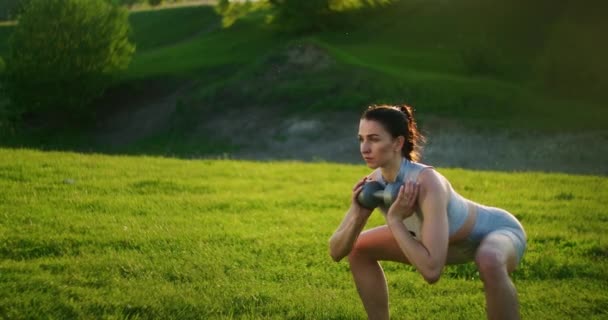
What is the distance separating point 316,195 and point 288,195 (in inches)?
21.2

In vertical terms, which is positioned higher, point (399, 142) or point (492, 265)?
point (399, 142)

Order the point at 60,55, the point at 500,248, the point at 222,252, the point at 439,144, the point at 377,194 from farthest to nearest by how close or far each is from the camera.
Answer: the point at 60,55 < the point at 439,144 < the point at 222,252 < the point at 377,194 < the point at 500,248

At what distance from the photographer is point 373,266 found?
541 centimetres

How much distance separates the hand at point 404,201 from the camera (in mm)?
4609

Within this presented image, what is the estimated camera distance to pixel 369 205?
4848mm

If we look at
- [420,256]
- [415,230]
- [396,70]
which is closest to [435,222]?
[420,256]

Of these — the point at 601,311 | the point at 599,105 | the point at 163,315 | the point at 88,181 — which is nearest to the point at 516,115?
the point at 599,105

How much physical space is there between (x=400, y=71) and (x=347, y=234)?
112 feet

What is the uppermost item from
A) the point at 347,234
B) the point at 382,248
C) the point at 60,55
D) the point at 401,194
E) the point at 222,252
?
the point at 401,194

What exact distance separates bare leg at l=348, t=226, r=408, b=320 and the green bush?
4100 centimetres

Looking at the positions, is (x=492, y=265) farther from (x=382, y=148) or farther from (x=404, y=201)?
(x=382, y=148)

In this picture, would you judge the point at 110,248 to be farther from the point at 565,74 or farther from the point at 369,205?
the point at 565,74

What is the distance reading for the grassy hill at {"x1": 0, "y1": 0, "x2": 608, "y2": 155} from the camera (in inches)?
1283

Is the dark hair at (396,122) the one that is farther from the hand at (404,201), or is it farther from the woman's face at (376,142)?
the hand at (404,201)
